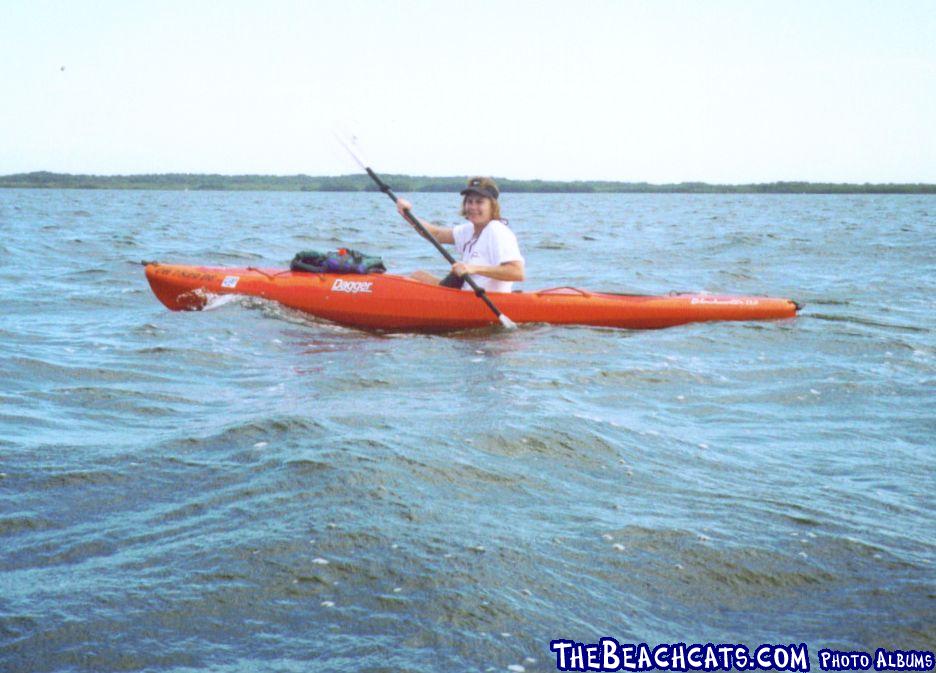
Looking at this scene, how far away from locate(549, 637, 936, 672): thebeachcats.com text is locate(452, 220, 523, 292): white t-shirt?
5.61m

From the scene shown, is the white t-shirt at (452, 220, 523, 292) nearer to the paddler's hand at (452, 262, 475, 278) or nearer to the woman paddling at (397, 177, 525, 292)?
the woman paddling at (397, 177, 525, 292)

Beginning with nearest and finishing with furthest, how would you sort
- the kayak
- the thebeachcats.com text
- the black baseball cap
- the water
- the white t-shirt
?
the thebeachcats.com text
the water
the black baseball cap
the white t-shirt
the kayak

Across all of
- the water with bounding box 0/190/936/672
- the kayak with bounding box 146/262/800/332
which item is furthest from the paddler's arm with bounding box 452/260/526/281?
the water with bounding box 0/190/936/672

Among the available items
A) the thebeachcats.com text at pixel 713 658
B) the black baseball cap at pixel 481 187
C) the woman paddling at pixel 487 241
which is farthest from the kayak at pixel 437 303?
the thebeachcats.com text at pixel 713 658

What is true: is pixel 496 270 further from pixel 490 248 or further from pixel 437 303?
pixel 437 303

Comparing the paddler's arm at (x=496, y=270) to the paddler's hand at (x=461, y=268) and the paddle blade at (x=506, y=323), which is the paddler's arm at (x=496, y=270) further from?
the paddle blade at (x=506, y=323)

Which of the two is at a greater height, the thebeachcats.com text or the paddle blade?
the paddle blade

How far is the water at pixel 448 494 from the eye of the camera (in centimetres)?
312

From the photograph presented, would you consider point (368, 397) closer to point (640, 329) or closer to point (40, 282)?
point (640, 329)

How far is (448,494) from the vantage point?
430cm

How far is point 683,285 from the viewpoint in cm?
1380

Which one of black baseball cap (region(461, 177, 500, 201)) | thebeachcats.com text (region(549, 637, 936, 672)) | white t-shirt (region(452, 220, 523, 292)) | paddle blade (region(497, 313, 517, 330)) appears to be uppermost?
black baseball cap (region(461, 177, 500, 201))

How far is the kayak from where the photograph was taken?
9109mm

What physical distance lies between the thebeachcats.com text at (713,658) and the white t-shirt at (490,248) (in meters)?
5.61
